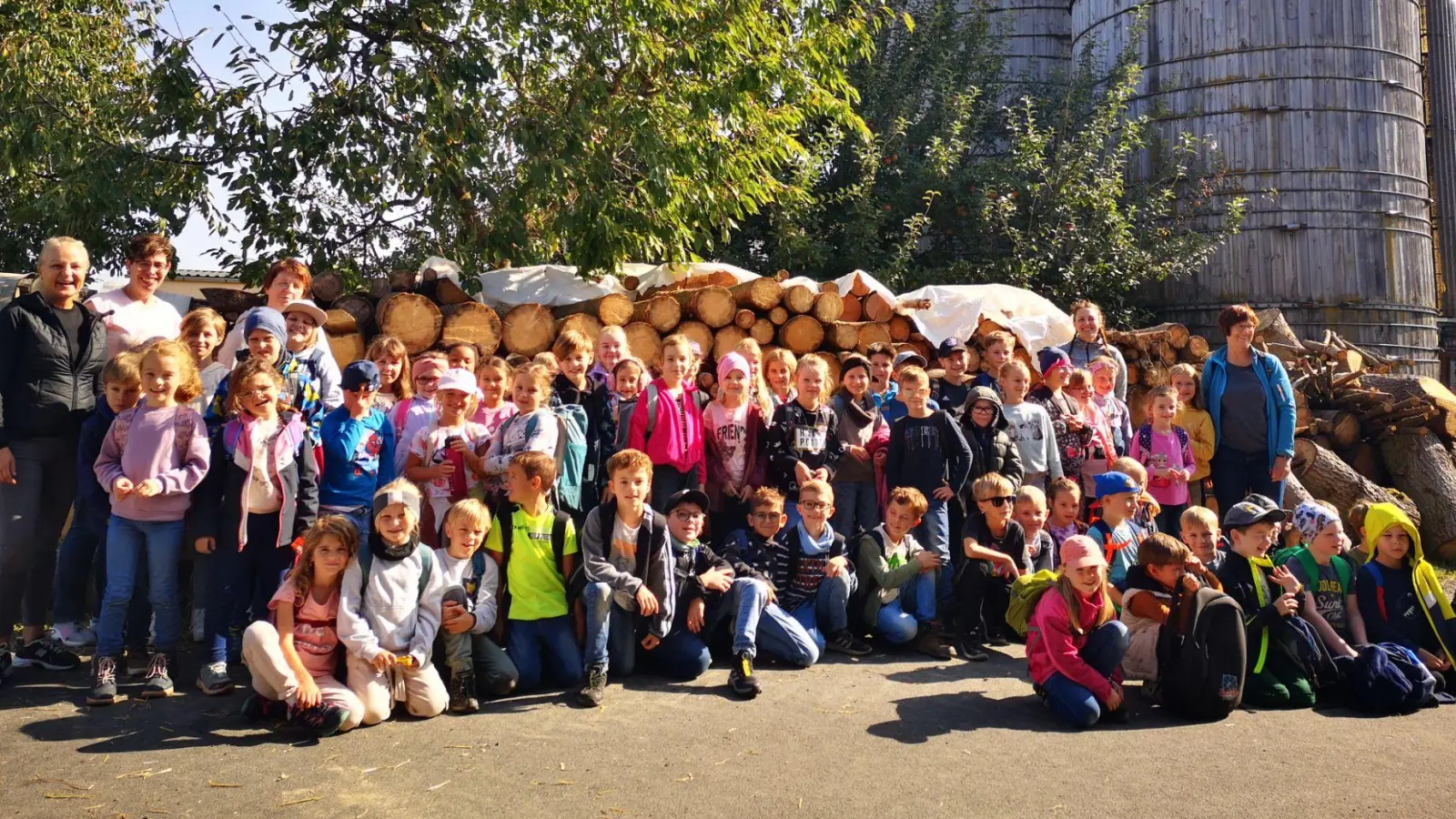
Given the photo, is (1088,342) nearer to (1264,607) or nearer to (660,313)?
(660,313)

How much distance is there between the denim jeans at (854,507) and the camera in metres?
7.07

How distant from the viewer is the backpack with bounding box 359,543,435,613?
4.91 m

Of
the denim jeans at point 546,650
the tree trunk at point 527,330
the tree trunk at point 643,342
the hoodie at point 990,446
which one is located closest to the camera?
the denim jeans at point 546,650

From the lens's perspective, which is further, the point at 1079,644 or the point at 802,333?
the point at 802,333

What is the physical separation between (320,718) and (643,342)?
4.60 m

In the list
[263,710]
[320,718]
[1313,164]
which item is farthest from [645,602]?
[1313,164]

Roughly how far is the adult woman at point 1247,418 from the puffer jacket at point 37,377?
22.8ft

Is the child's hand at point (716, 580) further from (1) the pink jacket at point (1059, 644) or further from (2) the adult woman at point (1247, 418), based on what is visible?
(2) the adult woman at point (1247, 418)

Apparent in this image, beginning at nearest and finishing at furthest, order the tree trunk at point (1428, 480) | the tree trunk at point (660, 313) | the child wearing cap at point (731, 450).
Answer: the child wearing cap at point (731, 450), the tree trunk at point (660, 313), the tree trunk at point (1428, 480)

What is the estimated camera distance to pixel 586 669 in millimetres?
5250

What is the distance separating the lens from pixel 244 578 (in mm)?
5375

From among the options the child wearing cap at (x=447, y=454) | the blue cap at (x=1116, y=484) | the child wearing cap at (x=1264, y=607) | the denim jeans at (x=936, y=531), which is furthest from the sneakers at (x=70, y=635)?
the child wearing cap at (x=1264, y=607)

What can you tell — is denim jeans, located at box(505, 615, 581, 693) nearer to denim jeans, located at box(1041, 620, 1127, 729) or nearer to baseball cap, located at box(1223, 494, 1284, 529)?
denim jeans, located at box(1041, 620, 1127, 729)

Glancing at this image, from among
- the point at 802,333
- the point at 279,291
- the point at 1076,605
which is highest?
the point at 802,333
